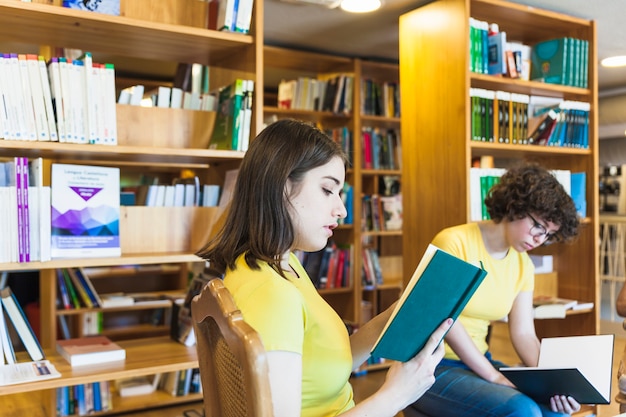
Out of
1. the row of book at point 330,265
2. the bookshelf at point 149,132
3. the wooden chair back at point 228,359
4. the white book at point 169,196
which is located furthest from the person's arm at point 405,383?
the row of book at point 330,265

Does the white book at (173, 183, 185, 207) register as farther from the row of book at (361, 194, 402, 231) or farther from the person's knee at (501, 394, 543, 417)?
the row of book at (361, 194, 402, 231)

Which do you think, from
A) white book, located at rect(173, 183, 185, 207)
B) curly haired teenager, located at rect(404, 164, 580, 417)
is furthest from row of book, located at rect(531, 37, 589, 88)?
white book, located at rect(173, 183, 185, 207)

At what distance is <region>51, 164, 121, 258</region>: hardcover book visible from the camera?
6.66 feet

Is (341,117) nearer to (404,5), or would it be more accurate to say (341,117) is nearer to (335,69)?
(335,69)

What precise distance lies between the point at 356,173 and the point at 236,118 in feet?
6.02

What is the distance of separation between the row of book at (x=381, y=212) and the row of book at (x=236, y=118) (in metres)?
1.90

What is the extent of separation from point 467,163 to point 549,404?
1.13 metres

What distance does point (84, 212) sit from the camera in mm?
2080

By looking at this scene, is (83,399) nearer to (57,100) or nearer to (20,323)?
(20,323)

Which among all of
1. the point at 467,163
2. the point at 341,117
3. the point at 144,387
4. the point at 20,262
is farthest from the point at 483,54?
the point at 144,387

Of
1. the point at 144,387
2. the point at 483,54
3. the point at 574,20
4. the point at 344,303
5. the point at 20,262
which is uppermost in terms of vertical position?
the point at 574,20

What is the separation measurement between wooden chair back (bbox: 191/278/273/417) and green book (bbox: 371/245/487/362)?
31cm

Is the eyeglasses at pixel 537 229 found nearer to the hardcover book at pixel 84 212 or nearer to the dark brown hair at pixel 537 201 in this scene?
the dark brown hair at pixel 537 201

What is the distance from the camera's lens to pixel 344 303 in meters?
4.07
